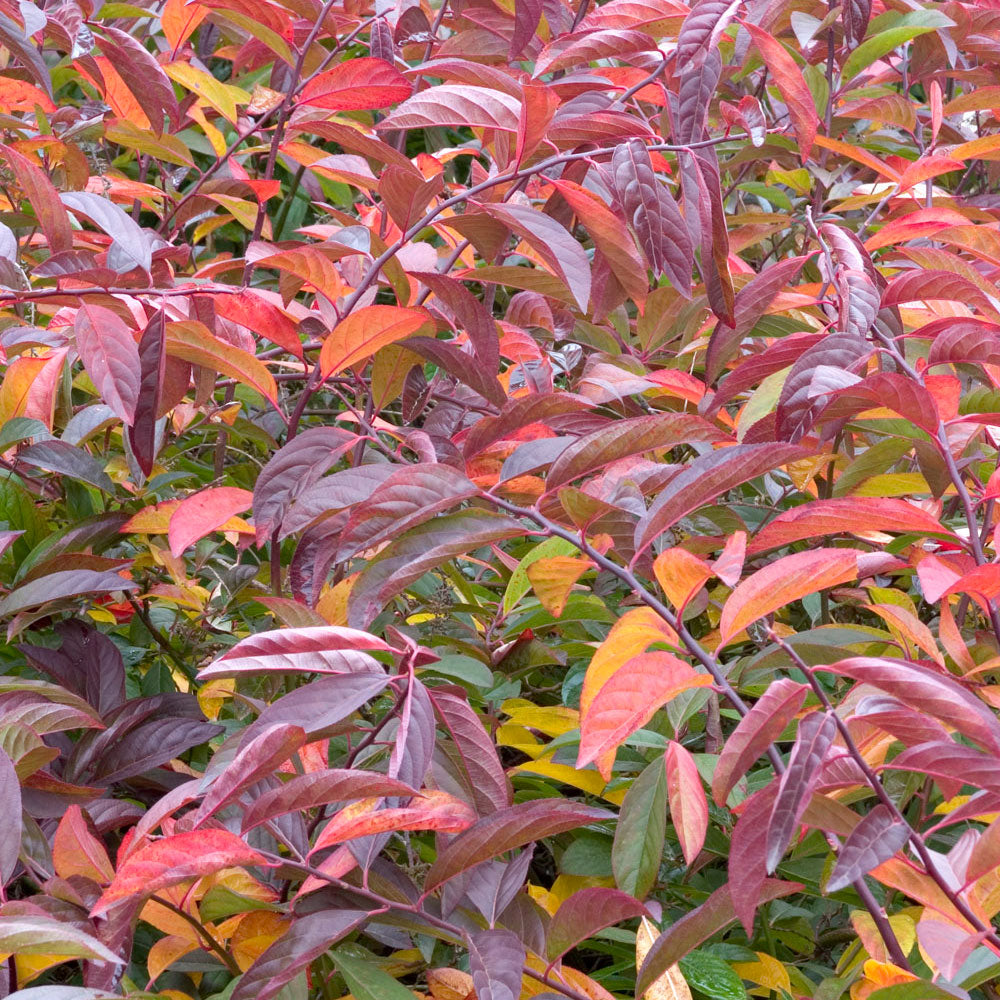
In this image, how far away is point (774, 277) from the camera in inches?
43.7

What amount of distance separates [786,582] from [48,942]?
1.63ft

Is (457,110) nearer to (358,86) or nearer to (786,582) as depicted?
(358,86)

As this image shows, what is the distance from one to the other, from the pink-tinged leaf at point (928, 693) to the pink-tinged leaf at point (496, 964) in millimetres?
316

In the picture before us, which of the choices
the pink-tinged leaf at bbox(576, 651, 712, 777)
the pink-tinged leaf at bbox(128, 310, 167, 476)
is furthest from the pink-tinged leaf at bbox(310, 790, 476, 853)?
the pink-tinged leaf at bbox(128, 310, 167, 476)

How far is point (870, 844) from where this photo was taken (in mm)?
660

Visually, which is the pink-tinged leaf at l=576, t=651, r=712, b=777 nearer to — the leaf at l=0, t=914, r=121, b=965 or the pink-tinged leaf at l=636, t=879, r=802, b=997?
the pink-tinged leaf at l=636, t=879, r=802, b=997

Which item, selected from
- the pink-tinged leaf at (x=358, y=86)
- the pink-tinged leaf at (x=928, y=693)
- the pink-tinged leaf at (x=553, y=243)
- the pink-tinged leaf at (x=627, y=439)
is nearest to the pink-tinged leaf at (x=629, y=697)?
the pink-tinged leaf at (x=928, y=693)

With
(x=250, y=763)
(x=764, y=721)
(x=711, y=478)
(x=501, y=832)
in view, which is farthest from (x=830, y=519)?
(x=250, y=763)

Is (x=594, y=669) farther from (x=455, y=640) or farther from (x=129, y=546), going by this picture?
(x=129, y=546)

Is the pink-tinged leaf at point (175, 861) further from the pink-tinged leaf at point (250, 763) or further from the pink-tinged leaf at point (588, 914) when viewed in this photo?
the pink-tinged leaf at point (588, 914)

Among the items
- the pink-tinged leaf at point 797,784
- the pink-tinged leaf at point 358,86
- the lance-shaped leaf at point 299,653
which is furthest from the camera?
the pink-tinged leaf at point 358,86

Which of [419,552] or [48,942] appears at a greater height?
[419,552]

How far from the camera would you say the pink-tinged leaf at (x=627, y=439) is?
0.89m

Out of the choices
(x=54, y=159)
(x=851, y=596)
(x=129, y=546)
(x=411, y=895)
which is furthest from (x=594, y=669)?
(x=54, y=159)
